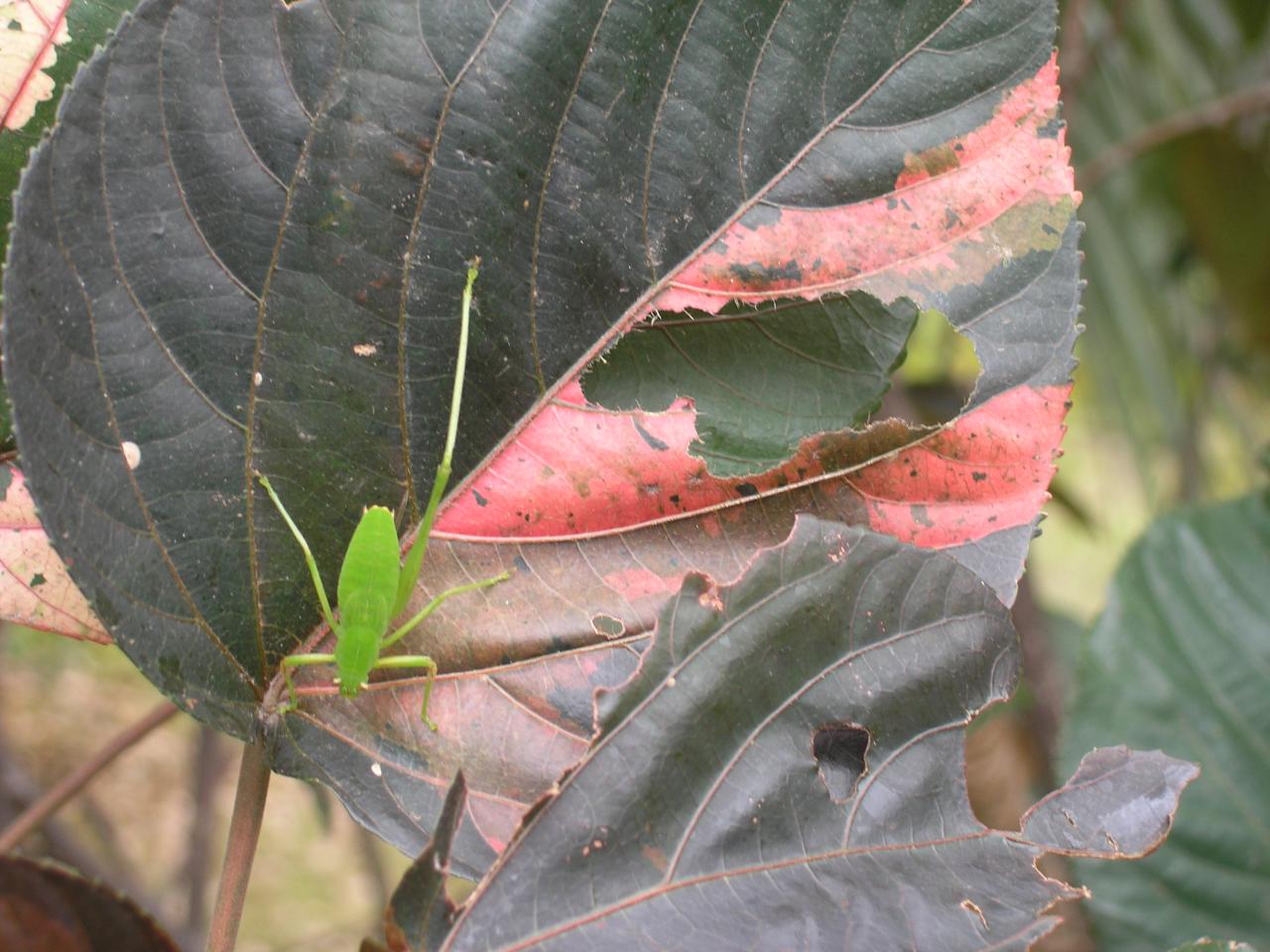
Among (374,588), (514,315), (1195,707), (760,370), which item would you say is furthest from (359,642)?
(1195,707)

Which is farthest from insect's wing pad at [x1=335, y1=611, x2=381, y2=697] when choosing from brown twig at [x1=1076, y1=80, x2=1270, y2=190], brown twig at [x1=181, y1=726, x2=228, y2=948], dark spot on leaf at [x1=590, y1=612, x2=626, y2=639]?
brown twig at [x1=1076, y1=80, x2=1270, y2=190]

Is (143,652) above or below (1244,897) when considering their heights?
above

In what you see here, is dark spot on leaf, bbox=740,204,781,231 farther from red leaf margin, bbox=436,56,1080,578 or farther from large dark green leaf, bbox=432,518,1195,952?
large dark green leaf, bbox=432,518,1195,952

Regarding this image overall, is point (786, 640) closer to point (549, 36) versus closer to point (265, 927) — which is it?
point (549, 36)

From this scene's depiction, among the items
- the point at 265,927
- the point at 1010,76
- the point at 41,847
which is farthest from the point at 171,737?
the point at 1010,76

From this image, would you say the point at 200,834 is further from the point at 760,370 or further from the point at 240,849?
the point at 760,370

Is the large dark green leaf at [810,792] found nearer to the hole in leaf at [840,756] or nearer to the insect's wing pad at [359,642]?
the hole in leaf at [840,756]

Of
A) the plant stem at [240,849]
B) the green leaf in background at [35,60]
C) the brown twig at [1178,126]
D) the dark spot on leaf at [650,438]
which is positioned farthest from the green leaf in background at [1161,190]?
the plant stem at [240,849]
